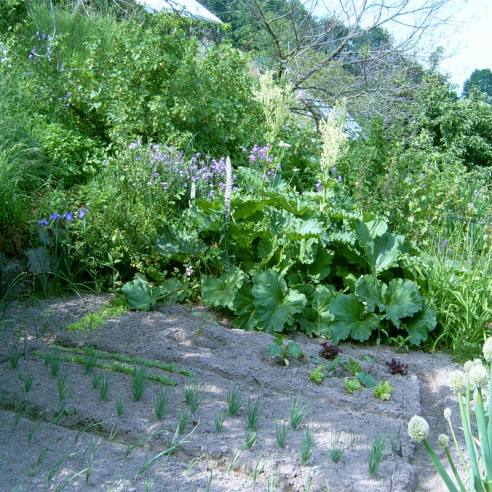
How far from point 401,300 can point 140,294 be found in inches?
75.8

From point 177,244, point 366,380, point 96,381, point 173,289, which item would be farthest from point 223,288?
point 96,381

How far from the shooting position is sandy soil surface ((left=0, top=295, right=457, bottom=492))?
2.67 metres

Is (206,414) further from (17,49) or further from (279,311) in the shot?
(17,49)

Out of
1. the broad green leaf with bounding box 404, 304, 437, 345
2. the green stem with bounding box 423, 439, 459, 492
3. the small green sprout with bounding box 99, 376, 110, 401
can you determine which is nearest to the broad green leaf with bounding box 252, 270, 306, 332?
the broad green leaf with bounding box 404, 304, 437, 345

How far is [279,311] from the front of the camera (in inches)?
185

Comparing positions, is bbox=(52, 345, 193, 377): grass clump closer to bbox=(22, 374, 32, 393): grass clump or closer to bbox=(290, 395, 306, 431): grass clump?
bbox=(22, 374, 32, 393): grass clump

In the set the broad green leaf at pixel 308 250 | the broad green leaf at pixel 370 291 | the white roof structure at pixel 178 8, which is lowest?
the broad green leaf at pixel 370 291

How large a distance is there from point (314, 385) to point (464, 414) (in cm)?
196

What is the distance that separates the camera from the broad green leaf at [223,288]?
4848mm

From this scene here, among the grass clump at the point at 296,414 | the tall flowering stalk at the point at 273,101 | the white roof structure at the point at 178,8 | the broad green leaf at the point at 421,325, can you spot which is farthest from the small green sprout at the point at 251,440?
the white roof structure at the point at 178,8

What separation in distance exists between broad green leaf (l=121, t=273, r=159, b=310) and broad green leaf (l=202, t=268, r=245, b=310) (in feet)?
1.25

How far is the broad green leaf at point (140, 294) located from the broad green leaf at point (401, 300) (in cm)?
172

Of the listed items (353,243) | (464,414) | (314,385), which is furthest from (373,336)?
(464,414)

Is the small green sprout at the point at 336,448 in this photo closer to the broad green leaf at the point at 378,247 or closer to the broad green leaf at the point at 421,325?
the broad green leaf at the point at 421,325
